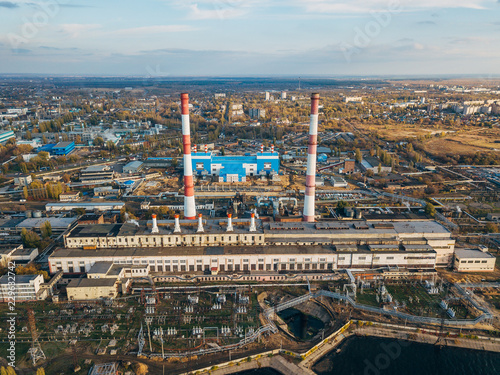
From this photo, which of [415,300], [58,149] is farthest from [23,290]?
[58,149]

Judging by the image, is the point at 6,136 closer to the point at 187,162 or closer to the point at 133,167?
the point at 133,167

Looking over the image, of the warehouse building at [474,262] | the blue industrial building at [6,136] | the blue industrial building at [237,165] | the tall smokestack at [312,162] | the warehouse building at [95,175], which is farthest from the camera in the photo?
the blue industrial building at [6,136]

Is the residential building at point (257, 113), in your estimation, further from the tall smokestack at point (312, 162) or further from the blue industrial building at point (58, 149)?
the tall smokestack at point (312, 162)

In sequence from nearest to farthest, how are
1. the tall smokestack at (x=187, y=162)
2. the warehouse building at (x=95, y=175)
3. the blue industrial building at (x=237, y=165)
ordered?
the tall smokestack at (x=187, y=162) < the warehouse building at (x=95, y=175) < the blue industrial building at (x=237, y=165)

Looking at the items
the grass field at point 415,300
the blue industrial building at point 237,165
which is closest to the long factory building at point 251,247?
the grass field at point 415,300

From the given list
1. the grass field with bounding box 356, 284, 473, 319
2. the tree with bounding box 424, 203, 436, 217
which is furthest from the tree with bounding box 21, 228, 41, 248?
the tree with bounding box 424, 203, 436, 217

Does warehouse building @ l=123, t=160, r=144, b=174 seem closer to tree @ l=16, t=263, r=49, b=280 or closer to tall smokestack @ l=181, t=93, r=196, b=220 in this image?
tall smokestack @ l=181, t=93, r=196, b=220

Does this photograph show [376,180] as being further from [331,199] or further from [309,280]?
[309,280]
